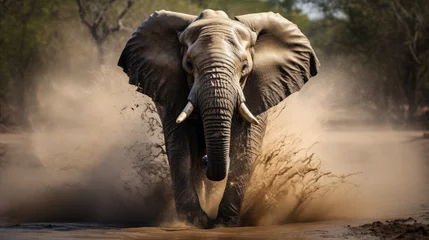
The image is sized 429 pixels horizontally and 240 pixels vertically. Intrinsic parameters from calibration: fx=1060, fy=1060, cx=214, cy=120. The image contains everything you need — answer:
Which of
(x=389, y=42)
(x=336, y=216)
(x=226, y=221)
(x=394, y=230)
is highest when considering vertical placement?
(x=394, y=230)

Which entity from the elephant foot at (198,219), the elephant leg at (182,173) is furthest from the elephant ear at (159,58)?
→ the elephant foot at (198,219)

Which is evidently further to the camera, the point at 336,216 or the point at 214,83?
the point at 336,216

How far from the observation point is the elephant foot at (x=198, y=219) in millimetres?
8938

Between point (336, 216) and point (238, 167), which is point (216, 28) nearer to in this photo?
point (238, 167)

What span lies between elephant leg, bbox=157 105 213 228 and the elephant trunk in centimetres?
49

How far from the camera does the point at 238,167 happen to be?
30.4 feet

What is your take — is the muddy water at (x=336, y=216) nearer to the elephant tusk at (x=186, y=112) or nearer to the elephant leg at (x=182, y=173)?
the elephant leg at (x=182, y=173)

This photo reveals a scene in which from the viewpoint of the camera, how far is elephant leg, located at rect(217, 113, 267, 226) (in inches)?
358

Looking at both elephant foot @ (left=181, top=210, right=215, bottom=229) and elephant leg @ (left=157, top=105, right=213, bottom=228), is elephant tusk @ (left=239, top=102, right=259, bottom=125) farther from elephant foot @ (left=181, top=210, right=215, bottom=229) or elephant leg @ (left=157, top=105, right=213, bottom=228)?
elephant foot @ (left=181, top=210, right=215, bottom=229)

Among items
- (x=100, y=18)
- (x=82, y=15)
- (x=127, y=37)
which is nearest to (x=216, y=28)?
(x=82, y=15)

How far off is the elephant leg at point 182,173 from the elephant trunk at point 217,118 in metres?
0.49

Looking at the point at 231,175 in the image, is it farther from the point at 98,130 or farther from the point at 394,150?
the point at 394,150

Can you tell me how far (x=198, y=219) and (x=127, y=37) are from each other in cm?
2499

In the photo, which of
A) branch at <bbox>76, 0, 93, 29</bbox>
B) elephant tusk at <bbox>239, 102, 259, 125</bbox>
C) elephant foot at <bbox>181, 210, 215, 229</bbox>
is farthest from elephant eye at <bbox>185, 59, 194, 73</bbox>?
branch at <bbox>76, 0, 93, 29</bbox>
